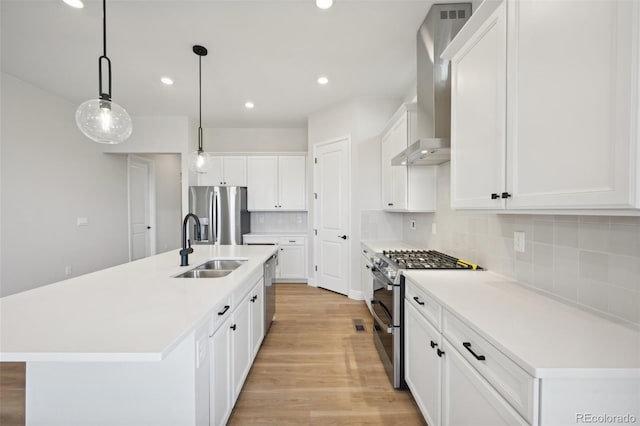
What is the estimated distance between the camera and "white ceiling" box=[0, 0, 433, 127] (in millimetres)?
2150

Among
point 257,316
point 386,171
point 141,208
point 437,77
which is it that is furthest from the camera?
point 141,208

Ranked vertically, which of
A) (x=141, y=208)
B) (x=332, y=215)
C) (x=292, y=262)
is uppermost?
(x=141, y=208)

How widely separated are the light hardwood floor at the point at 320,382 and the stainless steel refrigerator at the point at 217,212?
6.69 feet

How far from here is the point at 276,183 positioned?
4.98m

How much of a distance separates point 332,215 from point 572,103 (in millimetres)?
3412

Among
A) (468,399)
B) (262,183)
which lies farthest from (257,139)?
(468,399)

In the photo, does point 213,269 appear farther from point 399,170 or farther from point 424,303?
point 399,170

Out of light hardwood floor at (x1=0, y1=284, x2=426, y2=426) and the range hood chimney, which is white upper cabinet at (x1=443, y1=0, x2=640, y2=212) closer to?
the range hood chimney

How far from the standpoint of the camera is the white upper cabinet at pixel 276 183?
496cm

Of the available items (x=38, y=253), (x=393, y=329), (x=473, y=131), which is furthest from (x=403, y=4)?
(x=38, y=253)

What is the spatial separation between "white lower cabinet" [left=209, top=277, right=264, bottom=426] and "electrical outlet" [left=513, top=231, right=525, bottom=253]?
175cm

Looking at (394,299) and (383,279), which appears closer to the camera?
(394,299)

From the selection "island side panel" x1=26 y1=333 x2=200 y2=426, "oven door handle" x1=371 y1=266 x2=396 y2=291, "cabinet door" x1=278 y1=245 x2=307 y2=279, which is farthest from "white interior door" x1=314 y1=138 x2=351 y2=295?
"island side panel" x1=26 y1=333 x2=200 y2=426

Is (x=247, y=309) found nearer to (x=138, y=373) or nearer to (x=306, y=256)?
(x=138, y=373)
